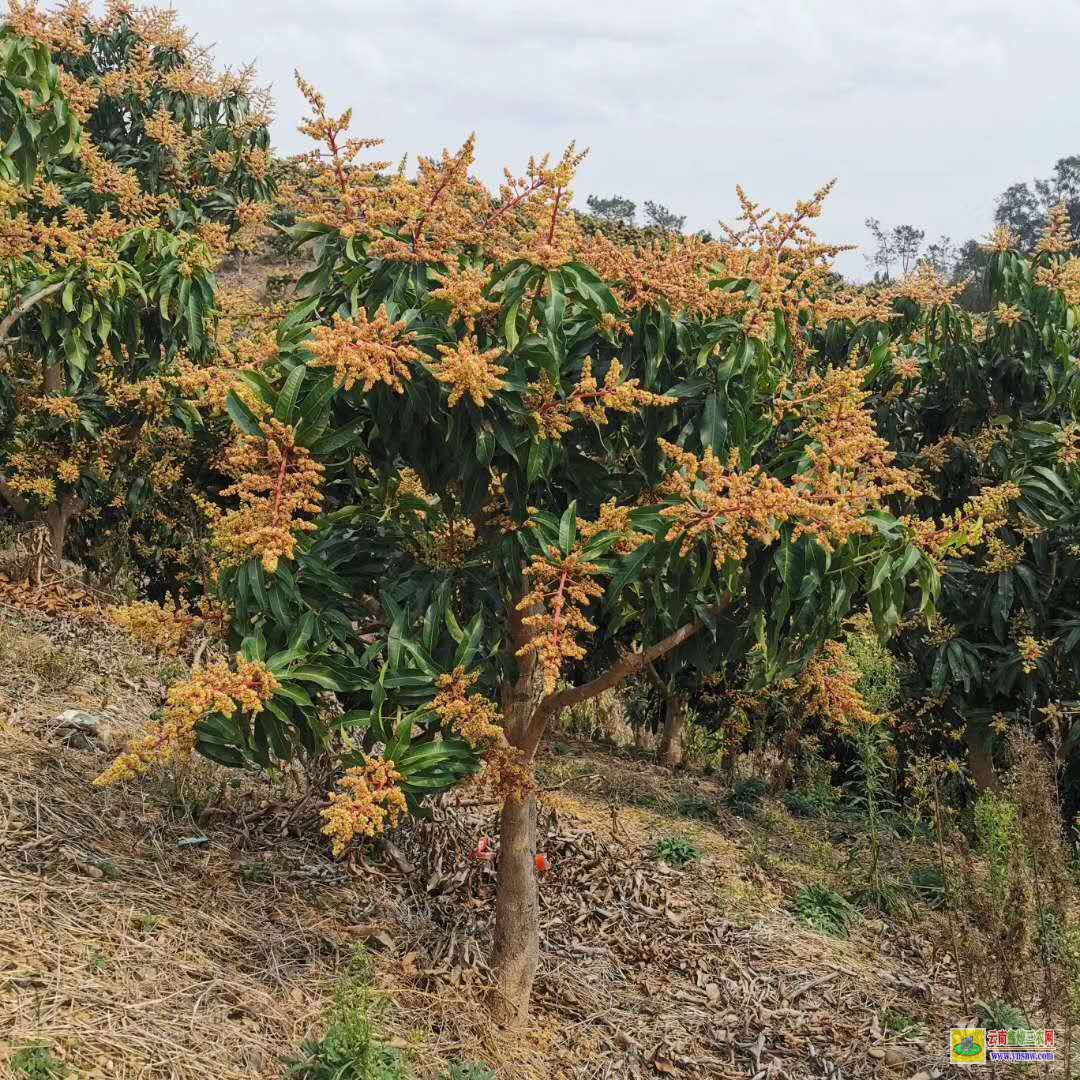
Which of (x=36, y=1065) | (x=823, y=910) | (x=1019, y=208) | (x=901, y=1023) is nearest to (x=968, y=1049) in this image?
(x=901, y=1023)

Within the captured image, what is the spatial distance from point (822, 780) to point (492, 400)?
474 cm

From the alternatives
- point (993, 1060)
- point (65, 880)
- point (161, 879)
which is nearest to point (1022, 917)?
point (993, 1060)

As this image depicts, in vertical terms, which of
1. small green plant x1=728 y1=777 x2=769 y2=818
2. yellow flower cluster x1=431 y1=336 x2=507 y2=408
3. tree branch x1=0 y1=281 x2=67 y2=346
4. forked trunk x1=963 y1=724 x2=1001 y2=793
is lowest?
small green plant x1=728 y1=777 x2=769 y2=818

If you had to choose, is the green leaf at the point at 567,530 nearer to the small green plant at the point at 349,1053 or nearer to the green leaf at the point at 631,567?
the green leaf at the point at 631,567

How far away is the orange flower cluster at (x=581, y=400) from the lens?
2.56 meters

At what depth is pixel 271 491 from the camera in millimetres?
2604

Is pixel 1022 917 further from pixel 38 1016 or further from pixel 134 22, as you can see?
pixel 134 22

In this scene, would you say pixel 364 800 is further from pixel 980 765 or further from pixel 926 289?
pixel 926 289

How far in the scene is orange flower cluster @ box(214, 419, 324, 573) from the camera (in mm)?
2396

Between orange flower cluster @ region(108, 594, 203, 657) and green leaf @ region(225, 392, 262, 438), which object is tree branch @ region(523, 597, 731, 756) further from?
green leaf @ region(225, 392, 262, 438)

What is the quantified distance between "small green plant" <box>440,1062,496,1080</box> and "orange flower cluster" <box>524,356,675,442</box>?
187 cm

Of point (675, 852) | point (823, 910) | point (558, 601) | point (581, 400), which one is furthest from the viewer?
point (675, 852)

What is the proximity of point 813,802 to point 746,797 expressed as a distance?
44 cm

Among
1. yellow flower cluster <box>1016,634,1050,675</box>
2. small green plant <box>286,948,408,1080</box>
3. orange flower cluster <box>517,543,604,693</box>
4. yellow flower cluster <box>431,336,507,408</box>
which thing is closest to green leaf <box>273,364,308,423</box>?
yellow flower cluster <box>431,336,507,408</box>
